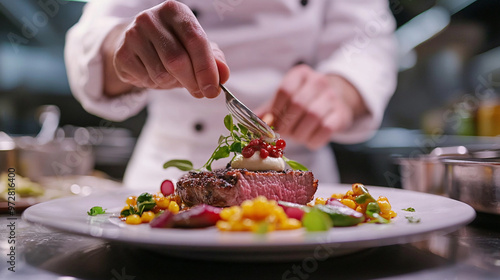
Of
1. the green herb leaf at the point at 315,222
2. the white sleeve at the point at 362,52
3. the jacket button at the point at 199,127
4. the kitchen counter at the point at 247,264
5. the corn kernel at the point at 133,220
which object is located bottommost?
the kitchen counter at the point at 247,264

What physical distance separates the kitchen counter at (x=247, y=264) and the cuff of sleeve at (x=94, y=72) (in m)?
1.18

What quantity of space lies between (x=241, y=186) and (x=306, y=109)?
88cm

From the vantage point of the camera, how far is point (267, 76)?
2475mm

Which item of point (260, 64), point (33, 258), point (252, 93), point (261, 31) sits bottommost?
point (33, 258)

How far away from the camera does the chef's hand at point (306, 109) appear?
2115mm

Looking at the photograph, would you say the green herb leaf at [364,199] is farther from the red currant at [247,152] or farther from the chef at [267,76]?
the chef at [267,76]

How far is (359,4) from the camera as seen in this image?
2.78m

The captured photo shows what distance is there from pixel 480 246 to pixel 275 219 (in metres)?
0.52

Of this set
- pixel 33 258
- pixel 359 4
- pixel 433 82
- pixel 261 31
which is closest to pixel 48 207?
pixel 33 258

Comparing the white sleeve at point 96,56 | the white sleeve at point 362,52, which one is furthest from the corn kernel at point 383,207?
the white sleeve at point 96,56

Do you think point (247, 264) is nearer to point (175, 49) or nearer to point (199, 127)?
point (175, 49)

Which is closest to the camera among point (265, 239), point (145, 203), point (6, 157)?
point (265, 239)

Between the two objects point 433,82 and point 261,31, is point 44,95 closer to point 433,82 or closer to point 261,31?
point 261,31

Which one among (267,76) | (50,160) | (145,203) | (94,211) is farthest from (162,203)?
(50,160)
